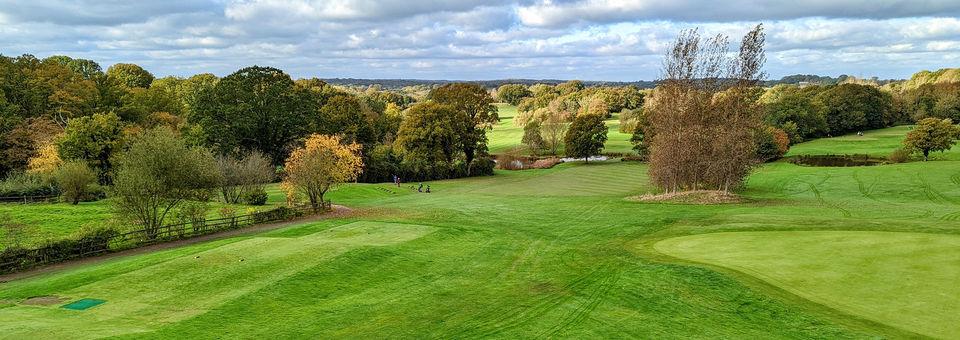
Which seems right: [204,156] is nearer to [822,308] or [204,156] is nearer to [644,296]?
[644,296]

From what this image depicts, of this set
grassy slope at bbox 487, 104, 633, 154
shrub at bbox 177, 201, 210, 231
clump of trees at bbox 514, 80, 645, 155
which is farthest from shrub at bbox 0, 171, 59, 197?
grassy slope at bbox 487, 104, 633, 154

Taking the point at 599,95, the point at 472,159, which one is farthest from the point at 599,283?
the point at 599,95

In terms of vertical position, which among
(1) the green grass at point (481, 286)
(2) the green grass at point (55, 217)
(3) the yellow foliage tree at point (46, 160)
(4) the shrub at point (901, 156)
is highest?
(3) the yellow foliage tree at point (46, 160)

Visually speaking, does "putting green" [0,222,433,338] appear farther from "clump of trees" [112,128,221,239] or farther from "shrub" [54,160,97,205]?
"shrub" [54,160,97,205]

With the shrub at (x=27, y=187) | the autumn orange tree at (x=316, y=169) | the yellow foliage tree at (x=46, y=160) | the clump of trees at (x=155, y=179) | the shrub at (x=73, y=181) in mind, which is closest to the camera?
the clump of trees at (x=155, y=179)

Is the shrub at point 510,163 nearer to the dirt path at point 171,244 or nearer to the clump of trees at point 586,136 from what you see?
the clump of trees at point 586,136

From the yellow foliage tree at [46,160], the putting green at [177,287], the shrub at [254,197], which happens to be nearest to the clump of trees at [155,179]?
the putting green at [177,287]

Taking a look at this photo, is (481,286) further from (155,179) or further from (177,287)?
(155,179)
